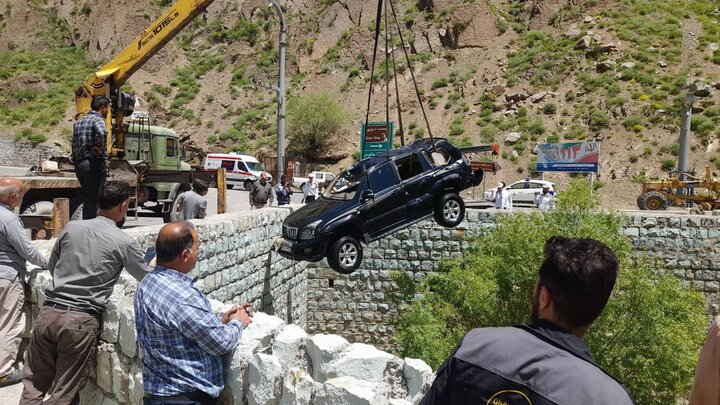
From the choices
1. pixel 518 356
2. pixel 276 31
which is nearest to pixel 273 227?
pixel 518 356

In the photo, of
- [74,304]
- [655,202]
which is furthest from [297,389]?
[655,202]

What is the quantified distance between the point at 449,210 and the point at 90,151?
5.13 m

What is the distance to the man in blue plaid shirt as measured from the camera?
281 centimetres

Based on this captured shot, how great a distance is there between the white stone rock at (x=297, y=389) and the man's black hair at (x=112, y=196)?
1.76 meters

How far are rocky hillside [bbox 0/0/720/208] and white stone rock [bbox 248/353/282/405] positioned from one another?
103 ft

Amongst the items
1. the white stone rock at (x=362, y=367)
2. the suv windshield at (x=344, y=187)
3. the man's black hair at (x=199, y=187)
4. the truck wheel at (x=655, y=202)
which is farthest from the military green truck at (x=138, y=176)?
the truck wheel at (x=655, y=202)

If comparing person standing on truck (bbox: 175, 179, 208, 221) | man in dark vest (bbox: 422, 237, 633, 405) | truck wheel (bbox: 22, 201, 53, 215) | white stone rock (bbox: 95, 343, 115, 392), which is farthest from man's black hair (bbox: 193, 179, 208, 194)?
man in dark vest (bbox: 422, 237, 633, 405)

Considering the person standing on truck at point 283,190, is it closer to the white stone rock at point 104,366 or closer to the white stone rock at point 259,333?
the white stone rock at point 104,366

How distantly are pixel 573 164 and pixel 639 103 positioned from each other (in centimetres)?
1684

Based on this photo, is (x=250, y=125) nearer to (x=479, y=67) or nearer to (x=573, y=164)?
(x=479, y=67)

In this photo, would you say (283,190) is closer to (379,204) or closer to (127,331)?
(379,204)

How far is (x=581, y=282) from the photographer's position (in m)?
1.80

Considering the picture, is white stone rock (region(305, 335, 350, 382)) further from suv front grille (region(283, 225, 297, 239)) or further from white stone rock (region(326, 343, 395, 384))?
suv front grille (region(283, 225, 297, 239))

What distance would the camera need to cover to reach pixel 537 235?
11156 millimetres
